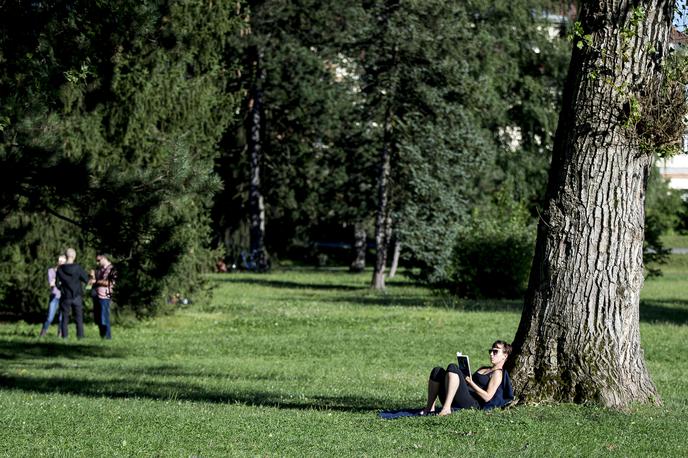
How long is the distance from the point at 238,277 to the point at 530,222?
13.6 metres

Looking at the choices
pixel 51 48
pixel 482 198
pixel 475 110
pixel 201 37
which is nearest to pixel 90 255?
pixel 201 37

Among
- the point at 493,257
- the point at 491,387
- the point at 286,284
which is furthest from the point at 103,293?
the point at 286,284

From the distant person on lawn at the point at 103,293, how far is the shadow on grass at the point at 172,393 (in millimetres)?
5443

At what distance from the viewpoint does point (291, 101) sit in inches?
2073

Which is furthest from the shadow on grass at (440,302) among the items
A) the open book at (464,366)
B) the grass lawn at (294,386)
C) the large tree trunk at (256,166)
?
the open book at (464,366)

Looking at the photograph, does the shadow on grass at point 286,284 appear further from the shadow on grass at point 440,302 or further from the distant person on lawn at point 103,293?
the distant person on lawn at point 103,293

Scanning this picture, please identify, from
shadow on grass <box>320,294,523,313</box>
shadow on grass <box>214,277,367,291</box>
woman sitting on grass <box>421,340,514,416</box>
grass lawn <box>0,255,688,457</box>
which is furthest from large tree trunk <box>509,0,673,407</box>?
shadow on grass <box>214,277,367,291</box>

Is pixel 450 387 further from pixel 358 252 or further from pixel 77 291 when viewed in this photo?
pixel 358 252

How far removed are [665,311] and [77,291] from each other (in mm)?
17787

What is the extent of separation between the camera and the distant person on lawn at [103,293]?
81.2ft

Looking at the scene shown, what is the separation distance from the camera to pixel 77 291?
973 inches

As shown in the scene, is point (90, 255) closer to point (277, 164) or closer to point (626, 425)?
point (626, 425)

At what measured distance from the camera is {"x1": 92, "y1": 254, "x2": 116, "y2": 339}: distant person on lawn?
81.2 ft

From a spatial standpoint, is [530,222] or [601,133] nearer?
[601,133]
